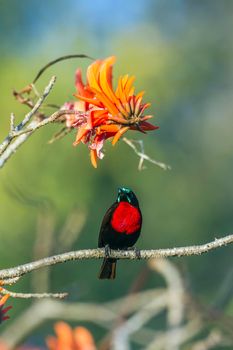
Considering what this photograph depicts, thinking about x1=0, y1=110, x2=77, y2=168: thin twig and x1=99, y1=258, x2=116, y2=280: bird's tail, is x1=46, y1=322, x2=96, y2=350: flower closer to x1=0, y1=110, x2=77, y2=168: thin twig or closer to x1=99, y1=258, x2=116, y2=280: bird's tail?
x1=99, y1=258, x2=116, y2=280: bird's tail

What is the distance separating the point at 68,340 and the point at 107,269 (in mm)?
683

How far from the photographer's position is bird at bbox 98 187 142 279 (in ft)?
9.61

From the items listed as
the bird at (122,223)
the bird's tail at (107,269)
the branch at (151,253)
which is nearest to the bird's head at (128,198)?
the bird at (122,223)

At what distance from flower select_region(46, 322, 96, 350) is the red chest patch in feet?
1.41

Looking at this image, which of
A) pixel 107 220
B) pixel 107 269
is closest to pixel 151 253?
pixel 107 220

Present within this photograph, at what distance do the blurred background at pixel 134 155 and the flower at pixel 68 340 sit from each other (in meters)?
0.28

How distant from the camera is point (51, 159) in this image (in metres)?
11.3

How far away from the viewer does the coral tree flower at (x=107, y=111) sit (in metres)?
1.97

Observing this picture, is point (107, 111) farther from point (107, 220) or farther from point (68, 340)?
point (107, 220)

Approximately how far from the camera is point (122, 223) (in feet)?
9.79

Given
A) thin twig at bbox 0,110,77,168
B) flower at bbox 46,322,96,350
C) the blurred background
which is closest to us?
thin twig at bbox 0,110,77,168

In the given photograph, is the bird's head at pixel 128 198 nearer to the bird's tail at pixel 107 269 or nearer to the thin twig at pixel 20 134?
the bird's tail at pixel 107 269

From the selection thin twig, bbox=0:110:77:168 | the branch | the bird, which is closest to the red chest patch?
the bird

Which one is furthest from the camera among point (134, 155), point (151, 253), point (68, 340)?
point (134, 155)
